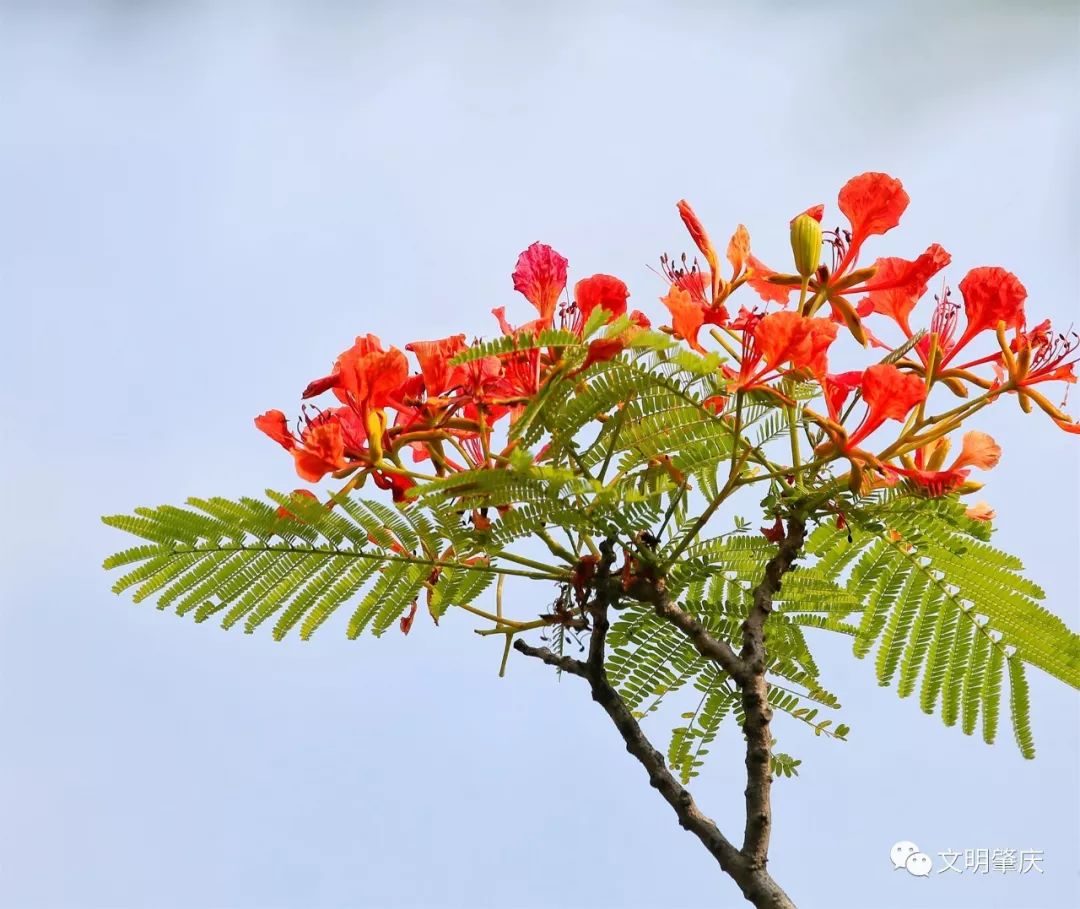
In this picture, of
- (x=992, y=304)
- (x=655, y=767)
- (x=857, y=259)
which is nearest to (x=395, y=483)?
(x=655, y=767)

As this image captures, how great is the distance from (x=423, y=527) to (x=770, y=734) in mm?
774

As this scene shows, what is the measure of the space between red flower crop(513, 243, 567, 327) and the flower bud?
0.44 metres

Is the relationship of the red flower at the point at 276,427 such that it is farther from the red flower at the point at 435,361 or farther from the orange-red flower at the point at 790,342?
the orange-red flower at the point at 790,342

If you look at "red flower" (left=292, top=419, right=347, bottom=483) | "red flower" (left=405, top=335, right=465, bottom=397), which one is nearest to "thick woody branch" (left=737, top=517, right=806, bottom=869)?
"red flower" (left=405, top=335, right=465, bottom=397)

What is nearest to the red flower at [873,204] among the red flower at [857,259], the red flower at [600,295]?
the red flower at [857,259]

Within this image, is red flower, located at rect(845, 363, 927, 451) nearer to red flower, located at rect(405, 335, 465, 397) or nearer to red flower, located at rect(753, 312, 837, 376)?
red flower, located at rect(753, 312, 837, 376)

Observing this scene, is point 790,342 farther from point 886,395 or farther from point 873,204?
point 873,204

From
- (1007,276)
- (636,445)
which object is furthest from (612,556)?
(1007,276)

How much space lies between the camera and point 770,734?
241 centimetres

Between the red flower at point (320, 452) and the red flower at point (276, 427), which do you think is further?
the red flower at point (276, 427)

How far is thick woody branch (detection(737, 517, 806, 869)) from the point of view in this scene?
2373mm

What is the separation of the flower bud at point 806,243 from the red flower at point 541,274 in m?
0.44

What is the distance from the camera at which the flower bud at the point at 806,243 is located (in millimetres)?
2389

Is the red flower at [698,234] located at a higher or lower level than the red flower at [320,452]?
higher
